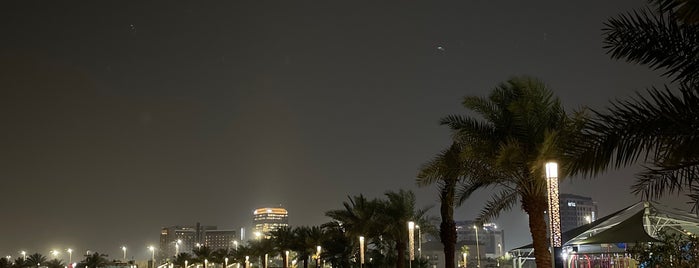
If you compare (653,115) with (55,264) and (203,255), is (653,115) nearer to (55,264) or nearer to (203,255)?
(203,255)

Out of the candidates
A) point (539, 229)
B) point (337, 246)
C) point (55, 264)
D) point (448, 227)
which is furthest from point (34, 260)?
point (539, 229)

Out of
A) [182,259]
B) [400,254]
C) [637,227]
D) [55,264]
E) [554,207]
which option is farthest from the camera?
[182,259]

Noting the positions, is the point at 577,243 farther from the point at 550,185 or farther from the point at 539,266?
the point at 550,185

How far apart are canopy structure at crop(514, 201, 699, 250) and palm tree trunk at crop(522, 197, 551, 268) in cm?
731

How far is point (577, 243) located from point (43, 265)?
82.9 meters

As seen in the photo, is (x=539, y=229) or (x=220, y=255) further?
(x=220, y=255)

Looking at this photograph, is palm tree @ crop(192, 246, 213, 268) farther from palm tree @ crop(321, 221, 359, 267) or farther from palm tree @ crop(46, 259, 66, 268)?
palm tree @ crop(321, 221, 359, 267)

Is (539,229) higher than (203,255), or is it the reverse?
(539,229)

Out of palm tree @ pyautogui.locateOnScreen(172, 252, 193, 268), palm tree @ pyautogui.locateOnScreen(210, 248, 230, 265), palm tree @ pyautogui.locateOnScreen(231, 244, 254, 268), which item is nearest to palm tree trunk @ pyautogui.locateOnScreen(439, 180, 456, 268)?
palm tree @ pyautogui.locateOnScreen(231, 244, 254, 268)

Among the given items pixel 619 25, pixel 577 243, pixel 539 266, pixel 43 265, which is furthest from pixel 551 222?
pixel 43 265

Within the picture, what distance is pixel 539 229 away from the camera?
17.8 meters

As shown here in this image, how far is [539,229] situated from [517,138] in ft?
8.10

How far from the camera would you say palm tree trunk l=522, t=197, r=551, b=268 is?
17672 mm

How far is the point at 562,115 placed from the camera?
1805 cm
